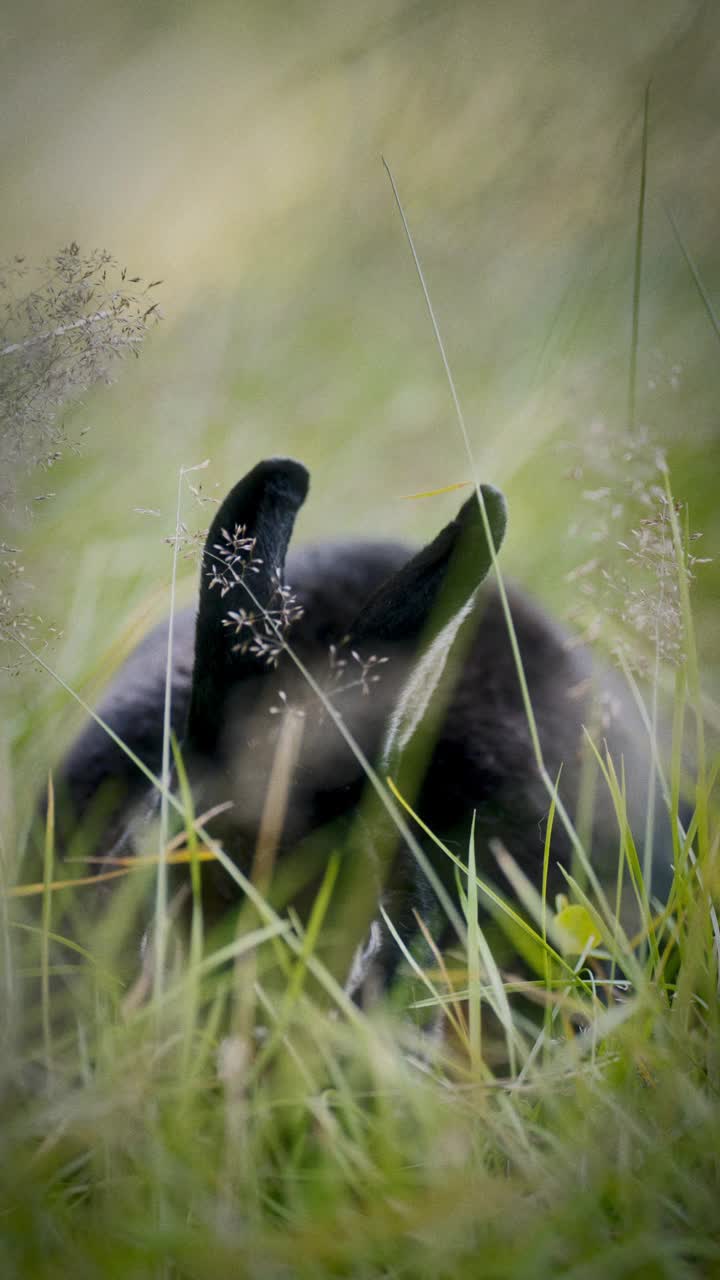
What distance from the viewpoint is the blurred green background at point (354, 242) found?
1.11 meters

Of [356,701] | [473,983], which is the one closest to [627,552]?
[356,701]

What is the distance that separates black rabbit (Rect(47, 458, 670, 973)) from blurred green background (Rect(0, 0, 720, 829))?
6.1 inches

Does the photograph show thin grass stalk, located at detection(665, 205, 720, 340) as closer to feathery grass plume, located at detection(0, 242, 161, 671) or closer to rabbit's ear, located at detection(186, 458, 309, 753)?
rabbit's ear, located at detection(186, 458, 309, 753)

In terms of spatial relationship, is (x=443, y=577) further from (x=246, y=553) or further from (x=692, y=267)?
(x=692, y=267)

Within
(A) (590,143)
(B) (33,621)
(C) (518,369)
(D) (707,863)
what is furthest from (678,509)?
(B) (33,621)

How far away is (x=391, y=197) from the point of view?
45.6 inches

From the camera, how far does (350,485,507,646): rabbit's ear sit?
2.89 feet

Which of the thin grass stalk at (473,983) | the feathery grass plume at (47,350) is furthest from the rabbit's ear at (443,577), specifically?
the feathery grass plume at (47,350)

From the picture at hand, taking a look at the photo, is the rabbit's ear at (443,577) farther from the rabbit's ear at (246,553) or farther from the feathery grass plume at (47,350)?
the feathery grass plume at (47,350)

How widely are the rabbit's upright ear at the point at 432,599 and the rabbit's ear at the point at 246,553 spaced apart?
14 centimetres

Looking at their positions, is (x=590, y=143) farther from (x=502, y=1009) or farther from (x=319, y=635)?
(x=502, y=1009)

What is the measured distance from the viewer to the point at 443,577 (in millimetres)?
894

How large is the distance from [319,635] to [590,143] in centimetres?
85

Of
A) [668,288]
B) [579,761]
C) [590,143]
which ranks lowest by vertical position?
[579,761]
